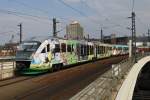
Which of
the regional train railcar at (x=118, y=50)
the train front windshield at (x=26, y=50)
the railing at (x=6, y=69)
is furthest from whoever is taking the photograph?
the regional train railcar at (x=118, y=50)

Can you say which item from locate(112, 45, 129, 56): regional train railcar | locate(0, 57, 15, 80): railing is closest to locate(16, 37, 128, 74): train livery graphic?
locate(0, 57, 15, 80): railing

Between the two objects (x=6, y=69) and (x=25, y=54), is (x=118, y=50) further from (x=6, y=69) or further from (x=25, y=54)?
(x=6, y=69)

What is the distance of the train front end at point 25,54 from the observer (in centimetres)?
2802

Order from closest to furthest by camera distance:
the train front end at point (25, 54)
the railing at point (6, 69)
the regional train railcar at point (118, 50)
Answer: the railing at point (6, 69)
the train front end at point (25, 54)
the regional train railcar at point (118, 50)

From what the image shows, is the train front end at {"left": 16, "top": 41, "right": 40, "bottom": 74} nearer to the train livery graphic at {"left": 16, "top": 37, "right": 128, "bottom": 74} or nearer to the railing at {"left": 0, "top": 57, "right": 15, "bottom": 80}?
the train livery graphic at {"left": 16, "top": 37, "right": 128, "bottom": 74}

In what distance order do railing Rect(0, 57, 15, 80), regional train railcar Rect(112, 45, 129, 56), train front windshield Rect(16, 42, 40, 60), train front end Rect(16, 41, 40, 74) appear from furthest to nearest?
regional train railcar Rect(112, 45, 129, 56), train front windshield Rect(16, 42, 40, 60), train front end Rect(16, 41, 40, 74), railing Rect(0, 57, 15, 80)

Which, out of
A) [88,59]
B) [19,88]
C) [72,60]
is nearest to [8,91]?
[19,88]

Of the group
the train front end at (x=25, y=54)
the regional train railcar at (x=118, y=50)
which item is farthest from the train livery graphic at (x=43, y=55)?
the regional train railcar at (x=118, y=50)

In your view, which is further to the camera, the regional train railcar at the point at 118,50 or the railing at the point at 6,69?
the regional train railcar at the point at 118,50

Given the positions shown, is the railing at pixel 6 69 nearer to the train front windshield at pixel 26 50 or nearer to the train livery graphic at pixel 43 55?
the train livery graphic at pixel 43 55

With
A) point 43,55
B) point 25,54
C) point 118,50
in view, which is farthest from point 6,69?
point 118,50

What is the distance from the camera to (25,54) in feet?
93.6

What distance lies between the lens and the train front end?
2802cm

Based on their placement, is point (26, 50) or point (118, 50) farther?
point (118, 50)
